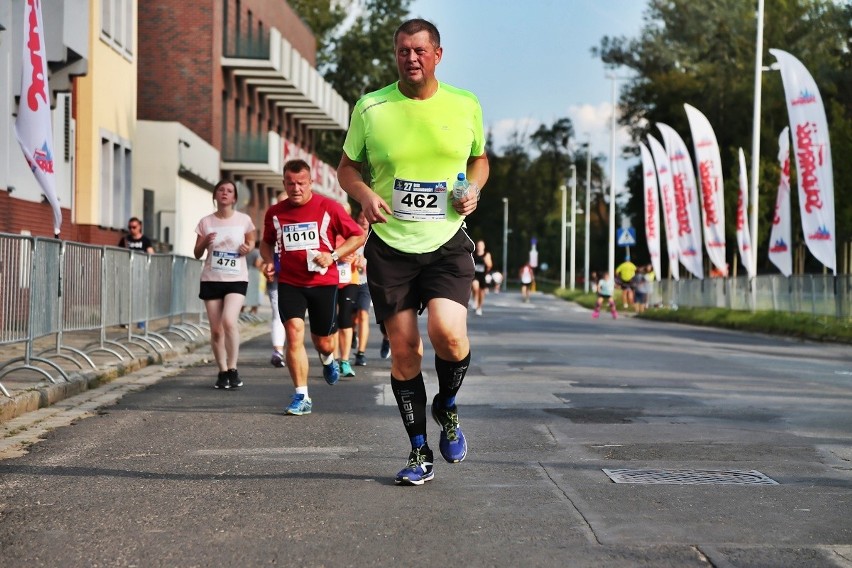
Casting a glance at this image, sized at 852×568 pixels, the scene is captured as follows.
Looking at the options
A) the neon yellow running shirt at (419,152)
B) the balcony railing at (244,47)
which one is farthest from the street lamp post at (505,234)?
the neon yellow running shirt at (419,152)

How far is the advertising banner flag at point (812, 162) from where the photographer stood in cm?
2733

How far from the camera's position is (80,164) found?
1244 inches

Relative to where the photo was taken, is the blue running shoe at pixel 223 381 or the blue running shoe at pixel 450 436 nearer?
the blue running shoe at pixel 450 436

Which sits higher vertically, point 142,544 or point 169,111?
point 169,111

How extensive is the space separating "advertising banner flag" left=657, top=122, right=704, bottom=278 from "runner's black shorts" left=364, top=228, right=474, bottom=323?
35554 millimetres

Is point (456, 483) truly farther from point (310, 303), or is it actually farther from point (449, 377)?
point (310, 303)

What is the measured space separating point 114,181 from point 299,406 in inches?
952

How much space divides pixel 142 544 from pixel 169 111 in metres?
43.6

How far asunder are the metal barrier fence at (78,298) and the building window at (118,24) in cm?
1162

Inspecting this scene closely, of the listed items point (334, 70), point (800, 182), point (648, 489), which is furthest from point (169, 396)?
point (334, 70)

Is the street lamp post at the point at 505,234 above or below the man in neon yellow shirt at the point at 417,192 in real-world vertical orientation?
above

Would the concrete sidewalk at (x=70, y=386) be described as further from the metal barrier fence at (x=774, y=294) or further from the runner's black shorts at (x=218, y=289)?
the metal barrier fence at (x=774, y=294)

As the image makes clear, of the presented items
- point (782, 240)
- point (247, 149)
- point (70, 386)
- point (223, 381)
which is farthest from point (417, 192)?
point (247, 149)

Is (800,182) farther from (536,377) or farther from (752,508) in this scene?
(752,508)
